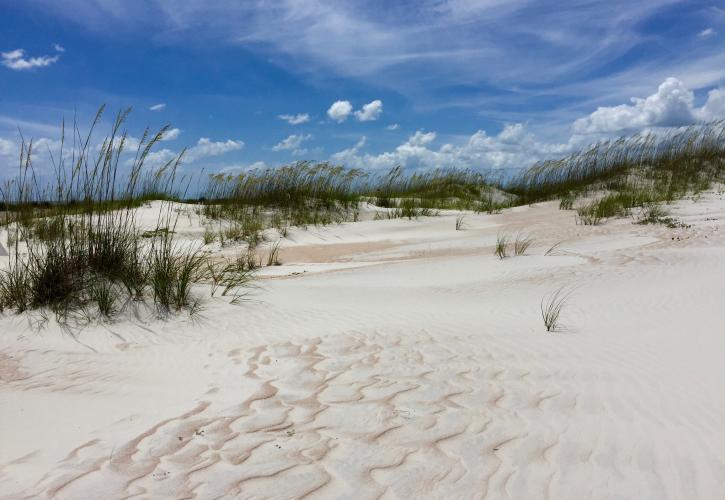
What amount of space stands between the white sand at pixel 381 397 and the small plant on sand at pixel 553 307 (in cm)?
11

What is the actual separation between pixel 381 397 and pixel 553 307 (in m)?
3.08

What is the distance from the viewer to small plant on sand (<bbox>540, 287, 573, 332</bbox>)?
15.0ft

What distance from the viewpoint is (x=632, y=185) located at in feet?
51.6

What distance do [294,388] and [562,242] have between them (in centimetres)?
739

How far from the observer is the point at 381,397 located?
117 inches

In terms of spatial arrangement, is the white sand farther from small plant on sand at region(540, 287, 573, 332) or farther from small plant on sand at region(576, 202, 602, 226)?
small plant on sand at region(576, 202, 602, 226)

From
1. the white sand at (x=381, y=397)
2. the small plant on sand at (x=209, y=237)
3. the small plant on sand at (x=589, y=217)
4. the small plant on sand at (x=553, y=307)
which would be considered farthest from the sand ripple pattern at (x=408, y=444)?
the small plant on sand at (x=589, y=217)

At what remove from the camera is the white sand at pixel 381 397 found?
211cm

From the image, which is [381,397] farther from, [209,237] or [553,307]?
[209,237]

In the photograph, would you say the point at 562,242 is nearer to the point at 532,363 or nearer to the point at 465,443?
the point at 532,363

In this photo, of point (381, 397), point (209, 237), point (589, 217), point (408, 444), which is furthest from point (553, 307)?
point (209, 237)

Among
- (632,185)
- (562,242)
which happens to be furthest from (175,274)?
(632,185)

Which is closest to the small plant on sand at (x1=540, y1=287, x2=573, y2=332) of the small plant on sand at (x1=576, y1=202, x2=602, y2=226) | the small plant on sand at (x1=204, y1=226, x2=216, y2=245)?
the small plant on sand at (x1=576, y1=202, x2=602, y2=226)

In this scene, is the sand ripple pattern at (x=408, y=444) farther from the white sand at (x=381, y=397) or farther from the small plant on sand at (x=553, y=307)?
the small plant on sand at (x=553, y=307)
